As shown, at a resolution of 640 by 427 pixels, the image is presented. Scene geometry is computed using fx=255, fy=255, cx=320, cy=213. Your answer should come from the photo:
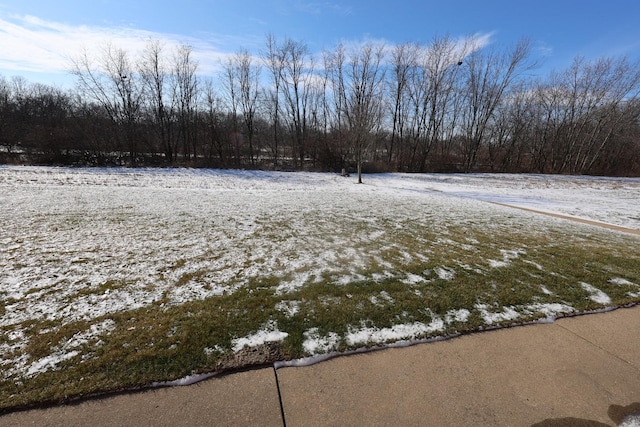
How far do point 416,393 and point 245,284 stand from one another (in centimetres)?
251

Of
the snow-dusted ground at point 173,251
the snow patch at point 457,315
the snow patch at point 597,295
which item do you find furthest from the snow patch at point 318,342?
the snow patch at point 597,295

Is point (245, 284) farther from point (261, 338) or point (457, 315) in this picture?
point (457, 315)

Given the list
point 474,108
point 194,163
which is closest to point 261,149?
point 194,163

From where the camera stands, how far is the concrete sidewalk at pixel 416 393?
1828 millimetres

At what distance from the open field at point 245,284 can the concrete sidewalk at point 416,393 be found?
0.20m

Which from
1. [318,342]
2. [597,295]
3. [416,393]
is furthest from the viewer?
[597,295]

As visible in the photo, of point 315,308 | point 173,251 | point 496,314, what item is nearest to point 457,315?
point 496,314

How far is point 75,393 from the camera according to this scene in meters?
1.94

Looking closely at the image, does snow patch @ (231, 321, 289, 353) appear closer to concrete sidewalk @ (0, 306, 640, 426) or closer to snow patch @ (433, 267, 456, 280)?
concrete sidewalk @ (0, 306, 640, 426)

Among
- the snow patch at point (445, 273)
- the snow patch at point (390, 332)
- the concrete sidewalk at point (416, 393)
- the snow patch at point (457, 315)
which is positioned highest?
the snow patch at point (445, 273)

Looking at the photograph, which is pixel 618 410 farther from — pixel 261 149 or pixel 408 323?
pixel 261 149

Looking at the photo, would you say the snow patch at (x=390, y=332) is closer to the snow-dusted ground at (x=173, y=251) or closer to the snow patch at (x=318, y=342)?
the snow-dusted ground at (x=173, y=251)

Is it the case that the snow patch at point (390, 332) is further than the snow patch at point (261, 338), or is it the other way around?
the snow patch at point (390, 332)

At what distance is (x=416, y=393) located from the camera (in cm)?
205
